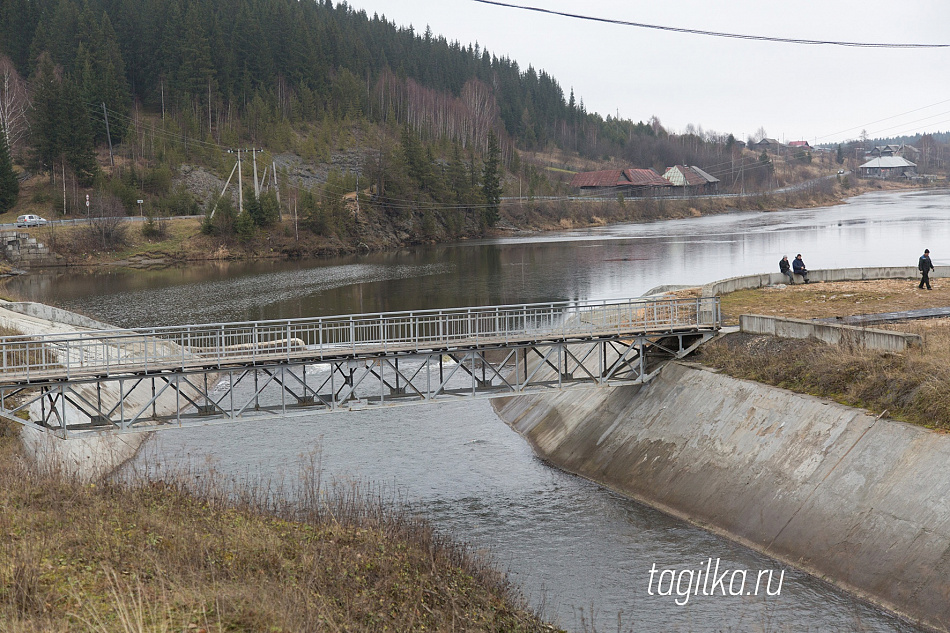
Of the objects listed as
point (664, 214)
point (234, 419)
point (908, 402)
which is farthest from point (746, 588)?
point (664, 214)

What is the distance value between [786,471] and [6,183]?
95988mm

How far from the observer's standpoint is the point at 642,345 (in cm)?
2831

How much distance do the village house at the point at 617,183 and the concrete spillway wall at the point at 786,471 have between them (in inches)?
5608

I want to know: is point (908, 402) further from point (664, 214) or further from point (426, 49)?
point (426, 49)

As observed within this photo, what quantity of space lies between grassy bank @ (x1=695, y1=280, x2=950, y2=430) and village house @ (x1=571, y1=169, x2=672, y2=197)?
135017 millimetres

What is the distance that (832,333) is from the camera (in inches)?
1014

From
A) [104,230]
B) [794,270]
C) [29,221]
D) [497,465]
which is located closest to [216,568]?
[497,465]

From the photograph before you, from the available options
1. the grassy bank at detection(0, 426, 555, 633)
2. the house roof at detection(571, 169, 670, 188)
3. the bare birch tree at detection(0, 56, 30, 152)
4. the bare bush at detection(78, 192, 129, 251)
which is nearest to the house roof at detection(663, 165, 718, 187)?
the house roof at detection(571, 169, 670, 188)

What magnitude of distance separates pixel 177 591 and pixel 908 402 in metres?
17.2

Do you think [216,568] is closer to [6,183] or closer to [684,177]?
[6,183]

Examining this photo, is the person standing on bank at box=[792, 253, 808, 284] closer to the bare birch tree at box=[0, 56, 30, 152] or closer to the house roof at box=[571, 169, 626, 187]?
the bare birch tree at box=[0, 56, 30, 152]

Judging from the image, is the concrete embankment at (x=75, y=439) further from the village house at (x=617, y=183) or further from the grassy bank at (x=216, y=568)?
the village house at (x=617, y=183)

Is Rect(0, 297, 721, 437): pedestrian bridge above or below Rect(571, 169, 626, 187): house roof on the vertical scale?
below

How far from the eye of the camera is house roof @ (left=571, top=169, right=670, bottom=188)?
Answer: 555ft
